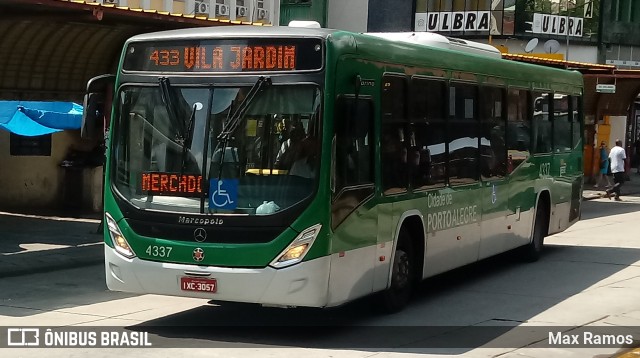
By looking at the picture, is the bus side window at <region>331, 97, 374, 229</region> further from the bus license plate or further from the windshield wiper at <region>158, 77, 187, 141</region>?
the windshield wiper at <region>158, 77, 187, 141</region>

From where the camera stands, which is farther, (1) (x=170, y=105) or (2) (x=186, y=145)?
(1) (x=170, y=105)

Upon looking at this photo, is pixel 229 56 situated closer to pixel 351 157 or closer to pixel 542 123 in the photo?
pixel 351 157

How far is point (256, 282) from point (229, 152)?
3.98 ft

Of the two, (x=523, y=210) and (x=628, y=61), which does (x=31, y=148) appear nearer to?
(x=523, y=210)

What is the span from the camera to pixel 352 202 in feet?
33.7

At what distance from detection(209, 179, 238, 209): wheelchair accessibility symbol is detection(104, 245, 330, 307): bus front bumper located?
1.88 ft

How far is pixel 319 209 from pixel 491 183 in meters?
5.20

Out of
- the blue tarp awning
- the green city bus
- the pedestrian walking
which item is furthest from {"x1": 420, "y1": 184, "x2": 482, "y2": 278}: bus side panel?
the pedestrian walking

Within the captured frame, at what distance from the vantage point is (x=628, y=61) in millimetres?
49312

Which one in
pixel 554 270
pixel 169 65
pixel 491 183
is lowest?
pixel 554 270

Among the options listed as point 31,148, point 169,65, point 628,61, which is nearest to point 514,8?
point 628,61

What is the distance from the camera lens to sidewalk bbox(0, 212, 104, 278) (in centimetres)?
1555

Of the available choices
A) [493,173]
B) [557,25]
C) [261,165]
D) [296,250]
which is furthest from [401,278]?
[557,25]

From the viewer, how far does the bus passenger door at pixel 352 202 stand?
9.92 m
